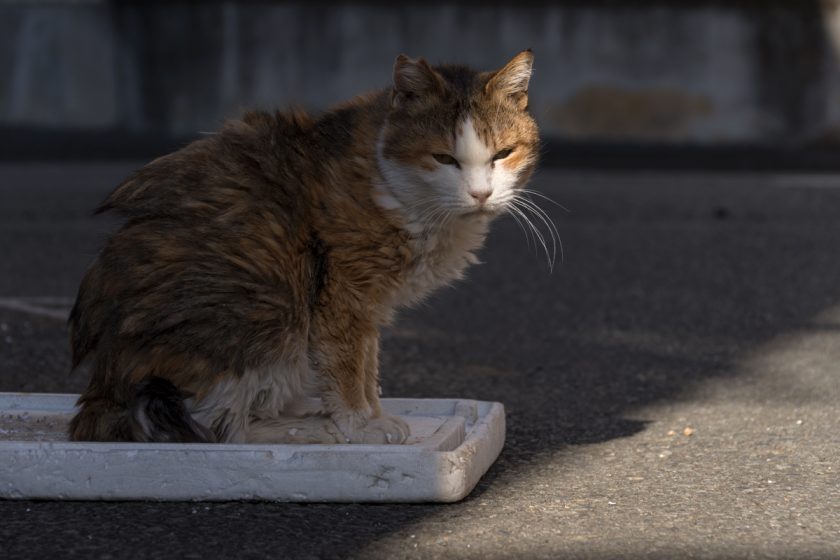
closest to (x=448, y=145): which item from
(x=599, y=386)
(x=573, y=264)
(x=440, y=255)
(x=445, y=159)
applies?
(x=445, y=159)

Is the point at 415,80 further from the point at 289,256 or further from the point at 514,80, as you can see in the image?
the point at 289,256

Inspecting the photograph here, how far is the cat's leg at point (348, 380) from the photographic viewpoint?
12.7ft

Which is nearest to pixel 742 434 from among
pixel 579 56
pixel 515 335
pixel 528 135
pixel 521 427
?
pixel 521 427

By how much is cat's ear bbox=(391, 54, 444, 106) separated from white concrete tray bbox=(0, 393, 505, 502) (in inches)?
43.6

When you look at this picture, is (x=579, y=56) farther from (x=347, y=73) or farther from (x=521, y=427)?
(x=521, y=427)

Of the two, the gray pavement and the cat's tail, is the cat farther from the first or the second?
the gray pavement

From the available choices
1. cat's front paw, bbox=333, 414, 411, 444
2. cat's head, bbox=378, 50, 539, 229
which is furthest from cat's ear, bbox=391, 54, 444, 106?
cat's front paw, bbox=333, 414, 411, 444

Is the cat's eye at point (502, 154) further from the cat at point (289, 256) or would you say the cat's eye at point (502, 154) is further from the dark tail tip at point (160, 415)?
the dark tail tip at point (160, 415)

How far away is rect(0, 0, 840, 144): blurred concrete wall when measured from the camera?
1466 centimetres

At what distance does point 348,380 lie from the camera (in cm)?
392

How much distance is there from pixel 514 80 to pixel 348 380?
104cm

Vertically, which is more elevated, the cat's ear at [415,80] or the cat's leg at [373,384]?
the cat's ear at [415,80]

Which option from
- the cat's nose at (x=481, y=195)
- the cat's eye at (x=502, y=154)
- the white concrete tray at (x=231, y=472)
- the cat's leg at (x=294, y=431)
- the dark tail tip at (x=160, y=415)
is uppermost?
the cat's eye at (x=502, y=154)

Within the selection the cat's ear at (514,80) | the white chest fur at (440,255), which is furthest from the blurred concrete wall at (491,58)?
the white chest fur at (440,255)
